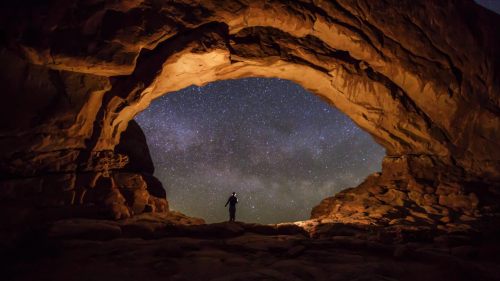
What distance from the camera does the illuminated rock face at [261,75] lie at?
6789 mm

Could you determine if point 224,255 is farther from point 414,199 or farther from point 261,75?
point 261,75

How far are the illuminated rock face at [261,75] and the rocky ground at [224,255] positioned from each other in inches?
68.2

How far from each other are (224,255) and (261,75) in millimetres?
Result: 7392

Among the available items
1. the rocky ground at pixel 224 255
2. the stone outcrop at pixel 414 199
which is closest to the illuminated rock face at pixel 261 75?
the stone outcrop at pixel 414 199

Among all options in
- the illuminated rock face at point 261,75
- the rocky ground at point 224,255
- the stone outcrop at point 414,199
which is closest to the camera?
the rocky ground at point 224,255

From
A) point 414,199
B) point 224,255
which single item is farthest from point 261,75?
point 224,255

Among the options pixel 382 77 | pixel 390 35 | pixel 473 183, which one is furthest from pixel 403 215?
pixel 390 35

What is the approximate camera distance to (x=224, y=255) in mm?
4859

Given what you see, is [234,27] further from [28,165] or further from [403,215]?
[403,215]

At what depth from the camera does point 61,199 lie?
22.6 ft

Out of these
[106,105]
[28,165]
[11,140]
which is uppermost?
[106,105]

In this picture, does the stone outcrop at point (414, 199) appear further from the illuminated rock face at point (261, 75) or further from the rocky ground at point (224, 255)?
the rocky ground at point (224, 255)

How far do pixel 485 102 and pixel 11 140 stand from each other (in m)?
12.7

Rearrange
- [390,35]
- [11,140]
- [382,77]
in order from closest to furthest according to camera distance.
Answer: [11,140] < [390,35] < [382,77]
